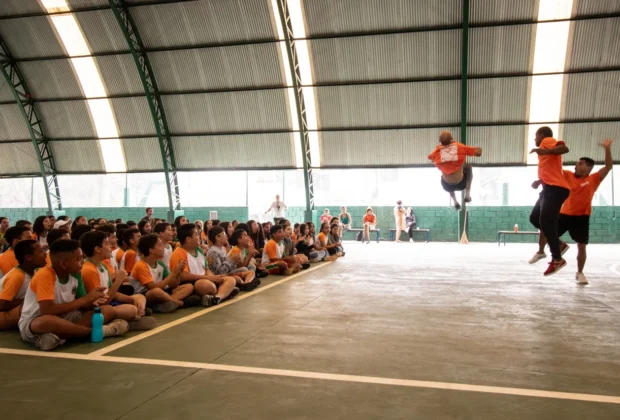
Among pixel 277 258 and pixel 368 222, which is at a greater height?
pixel 277 258

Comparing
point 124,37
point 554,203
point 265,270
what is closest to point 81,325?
point 265,270

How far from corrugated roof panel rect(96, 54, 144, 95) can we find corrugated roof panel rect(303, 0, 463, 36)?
23.2ft

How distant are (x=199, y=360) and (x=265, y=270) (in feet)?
17.4

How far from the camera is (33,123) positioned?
2136cm

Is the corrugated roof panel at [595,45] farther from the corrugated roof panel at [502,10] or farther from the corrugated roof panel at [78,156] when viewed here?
the corrugated roof panel at [78,156]

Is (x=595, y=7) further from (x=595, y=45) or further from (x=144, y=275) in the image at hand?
(x=144, y=275)

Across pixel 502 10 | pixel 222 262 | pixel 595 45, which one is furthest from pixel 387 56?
pixel 222 262

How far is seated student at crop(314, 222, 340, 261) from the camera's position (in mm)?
12341

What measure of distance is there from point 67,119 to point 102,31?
174 inches

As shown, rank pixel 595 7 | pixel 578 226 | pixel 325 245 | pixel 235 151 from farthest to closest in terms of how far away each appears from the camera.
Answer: pixel 235 151, pixel 595 7, pixel 325 245, pixel 578 226

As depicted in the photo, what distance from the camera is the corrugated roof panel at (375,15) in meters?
16.6

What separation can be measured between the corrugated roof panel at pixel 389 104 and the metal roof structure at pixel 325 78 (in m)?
0.04

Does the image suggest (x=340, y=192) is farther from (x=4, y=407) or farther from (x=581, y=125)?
(x=4, y=407)

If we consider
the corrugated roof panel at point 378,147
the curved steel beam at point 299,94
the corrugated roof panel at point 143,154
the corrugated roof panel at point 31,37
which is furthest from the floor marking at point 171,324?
the corrugated roof panel at point 31,37
